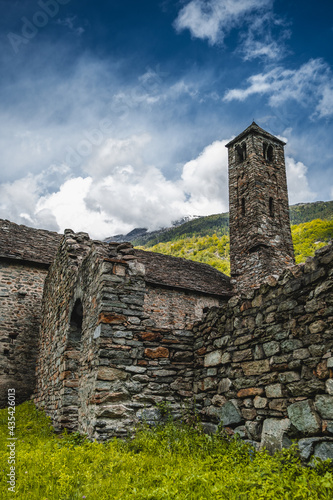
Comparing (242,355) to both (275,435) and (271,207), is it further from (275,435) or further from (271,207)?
(271,207)

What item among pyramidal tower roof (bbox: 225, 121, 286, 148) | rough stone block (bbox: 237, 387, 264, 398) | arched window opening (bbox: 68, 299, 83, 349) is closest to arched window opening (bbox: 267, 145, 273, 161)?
pyramidal tower roof (bbox: 225, 121, 286, 148)

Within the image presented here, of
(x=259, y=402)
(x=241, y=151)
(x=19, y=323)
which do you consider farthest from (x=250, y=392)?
(x=241, y=151)

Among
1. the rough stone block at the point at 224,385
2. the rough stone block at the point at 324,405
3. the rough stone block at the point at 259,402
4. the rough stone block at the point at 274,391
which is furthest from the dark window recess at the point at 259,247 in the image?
the rough stone block at the point at 324,405

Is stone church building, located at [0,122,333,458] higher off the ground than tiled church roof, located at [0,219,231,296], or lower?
lower

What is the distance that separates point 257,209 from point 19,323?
12748 mm

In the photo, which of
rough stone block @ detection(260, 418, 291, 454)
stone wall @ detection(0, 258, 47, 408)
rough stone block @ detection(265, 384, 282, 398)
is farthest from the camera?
stone wall @ detection(0, 258, 47, 408)

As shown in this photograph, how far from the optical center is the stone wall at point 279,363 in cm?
360

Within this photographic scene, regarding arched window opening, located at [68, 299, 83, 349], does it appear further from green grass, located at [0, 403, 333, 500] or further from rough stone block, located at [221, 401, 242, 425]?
rough stone block, located at [221, 401, 242, 425]

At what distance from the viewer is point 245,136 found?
22.1 metres

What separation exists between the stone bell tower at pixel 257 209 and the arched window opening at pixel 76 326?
38.3 ft

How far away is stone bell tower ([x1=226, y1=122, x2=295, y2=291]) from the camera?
18234 mm

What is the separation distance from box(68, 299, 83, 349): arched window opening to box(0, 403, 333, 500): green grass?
7.42ft

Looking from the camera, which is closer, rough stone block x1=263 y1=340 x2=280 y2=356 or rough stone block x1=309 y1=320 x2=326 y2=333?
rough stone block x1=309 y1=320 x2=326 y2=333

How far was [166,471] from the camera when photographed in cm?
363
